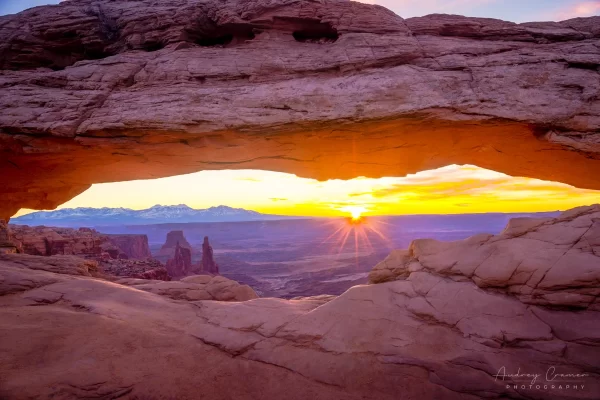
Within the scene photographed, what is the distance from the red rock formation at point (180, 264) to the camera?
→ 6041cm

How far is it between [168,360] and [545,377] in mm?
6292

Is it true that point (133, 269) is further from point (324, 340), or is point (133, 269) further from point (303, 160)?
point (324, 340)

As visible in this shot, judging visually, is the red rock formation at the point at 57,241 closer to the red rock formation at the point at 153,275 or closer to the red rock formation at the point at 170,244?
the red rock formation at the point at 153,275

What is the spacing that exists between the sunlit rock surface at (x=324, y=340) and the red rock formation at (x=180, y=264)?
5774 cm

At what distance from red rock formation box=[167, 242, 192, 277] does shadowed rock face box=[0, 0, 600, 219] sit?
53.0m

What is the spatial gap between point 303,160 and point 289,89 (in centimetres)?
281

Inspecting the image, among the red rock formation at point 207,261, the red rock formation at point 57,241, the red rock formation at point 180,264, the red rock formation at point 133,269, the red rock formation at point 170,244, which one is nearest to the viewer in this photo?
the red rock formation at point 133,269

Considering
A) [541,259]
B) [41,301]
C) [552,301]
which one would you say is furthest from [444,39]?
[41,301]

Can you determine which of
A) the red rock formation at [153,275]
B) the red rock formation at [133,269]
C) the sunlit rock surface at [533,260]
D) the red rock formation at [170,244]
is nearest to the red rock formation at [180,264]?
the red rock formation at [133,269]

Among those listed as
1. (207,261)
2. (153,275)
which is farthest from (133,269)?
(207,261)

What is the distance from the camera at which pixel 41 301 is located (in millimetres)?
6422

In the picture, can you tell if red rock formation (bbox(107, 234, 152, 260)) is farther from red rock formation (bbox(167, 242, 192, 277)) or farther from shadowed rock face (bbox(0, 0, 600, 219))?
shadowed rock face (bbox(0, 0, 600, 219))

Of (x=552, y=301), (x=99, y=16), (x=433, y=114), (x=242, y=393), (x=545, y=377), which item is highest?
(x=99, y=16)

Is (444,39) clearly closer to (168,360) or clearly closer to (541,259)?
(541,259)
